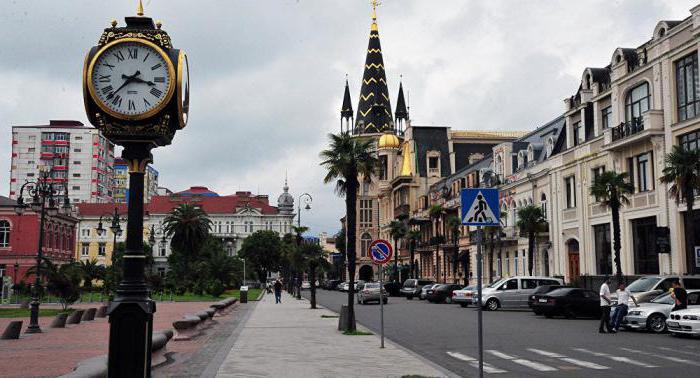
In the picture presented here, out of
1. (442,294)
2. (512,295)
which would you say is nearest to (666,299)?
(512,295)

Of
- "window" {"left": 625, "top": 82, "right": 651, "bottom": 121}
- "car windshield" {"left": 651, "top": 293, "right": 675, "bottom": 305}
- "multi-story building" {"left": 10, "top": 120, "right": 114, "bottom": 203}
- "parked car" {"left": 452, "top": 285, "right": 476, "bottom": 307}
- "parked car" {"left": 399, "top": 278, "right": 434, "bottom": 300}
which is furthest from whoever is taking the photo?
"multi-story building" {"left": 10, "top": 120, "right": 114, "bottom": 203}

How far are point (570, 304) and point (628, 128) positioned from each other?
13168 mm

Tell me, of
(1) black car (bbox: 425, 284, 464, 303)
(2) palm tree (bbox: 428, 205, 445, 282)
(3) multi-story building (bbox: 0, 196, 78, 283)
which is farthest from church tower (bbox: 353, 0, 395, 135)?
(1) black car (bbox: 425, 284, 464, 303)

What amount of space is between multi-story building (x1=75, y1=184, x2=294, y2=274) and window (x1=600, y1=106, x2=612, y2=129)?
10190 cm

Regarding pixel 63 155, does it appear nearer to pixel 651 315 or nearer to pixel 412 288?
pixel 412 288

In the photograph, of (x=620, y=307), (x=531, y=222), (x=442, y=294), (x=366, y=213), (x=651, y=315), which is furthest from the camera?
(x=366, y=213)

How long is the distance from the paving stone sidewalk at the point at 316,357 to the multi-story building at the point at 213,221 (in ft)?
388

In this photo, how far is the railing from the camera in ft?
127

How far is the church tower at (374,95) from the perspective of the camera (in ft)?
405

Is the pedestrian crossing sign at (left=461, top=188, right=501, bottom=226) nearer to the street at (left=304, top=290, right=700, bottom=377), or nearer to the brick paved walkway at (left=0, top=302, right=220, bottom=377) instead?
the street at (left=304, top=290, right=700, bottom=377)

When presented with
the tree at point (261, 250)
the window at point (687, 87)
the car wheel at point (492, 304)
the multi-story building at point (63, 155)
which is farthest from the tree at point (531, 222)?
the multi-story building at point (63, 155)

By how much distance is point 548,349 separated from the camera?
18062 millimetres

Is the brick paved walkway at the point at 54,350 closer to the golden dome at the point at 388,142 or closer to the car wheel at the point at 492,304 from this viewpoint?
the car wheel at the point at 492,304

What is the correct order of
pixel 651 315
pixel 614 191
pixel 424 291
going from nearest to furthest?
pixel 651 315, pixel 614 191, pixel 424 291
